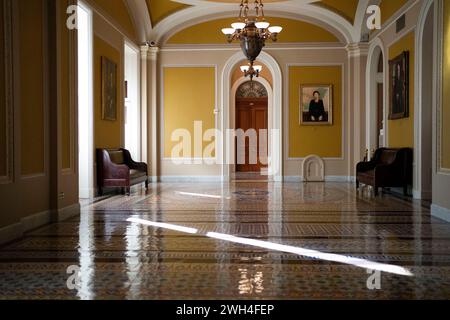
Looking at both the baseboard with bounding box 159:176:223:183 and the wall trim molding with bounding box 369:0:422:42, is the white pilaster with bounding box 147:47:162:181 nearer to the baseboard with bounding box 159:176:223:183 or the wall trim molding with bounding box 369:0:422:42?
the baseboard with bounding box 159:176:223:183

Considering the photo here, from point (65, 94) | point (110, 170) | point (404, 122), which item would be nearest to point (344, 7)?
point (404, 122)

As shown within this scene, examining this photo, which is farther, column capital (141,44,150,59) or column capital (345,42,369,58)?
column capital (141,44,150,59)

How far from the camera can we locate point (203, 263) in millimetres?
4398

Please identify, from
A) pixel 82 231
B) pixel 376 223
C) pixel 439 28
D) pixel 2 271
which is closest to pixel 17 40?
pixel 82 231

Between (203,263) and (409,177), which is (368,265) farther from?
(409,177)

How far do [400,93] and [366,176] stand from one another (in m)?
1.91

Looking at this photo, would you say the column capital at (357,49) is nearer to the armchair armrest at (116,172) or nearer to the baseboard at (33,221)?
the armchair armrest at (116,172)

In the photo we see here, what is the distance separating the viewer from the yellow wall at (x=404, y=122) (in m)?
10.1

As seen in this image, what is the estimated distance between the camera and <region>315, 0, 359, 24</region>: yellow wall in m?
13.4

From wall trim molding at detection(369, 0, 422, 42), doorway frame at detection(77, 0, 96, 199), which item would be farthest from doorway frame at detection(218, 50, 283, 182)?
doorway frame at detection(77, 0, 96, 199)

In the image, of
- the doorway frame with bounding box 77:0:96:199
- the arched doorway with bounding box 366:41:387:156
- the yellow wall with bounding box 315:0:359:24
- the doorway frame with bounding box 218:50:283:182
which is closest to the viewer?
the doorway frame with bounding box 77:0:96:199

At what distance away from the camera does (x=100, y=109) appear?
10.6m

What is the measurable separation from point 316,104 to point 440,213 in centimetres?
796

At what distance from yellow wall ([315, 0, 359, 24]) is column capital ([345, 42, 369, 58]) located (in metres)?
0.68
